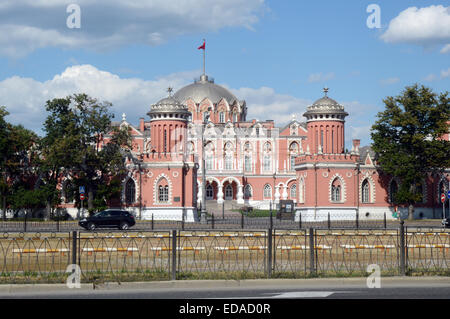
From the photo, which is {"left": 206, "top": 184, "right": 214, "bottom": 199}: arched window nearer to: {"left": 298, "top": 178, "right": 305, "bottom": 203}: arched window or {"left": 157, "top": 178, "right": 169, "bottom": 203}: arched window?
{"left": 298, "top": 178, "right": 305, "bottom": 203}: arched window

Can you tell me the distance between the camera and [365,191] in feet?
190

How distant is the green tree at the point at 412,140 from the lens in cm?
5456

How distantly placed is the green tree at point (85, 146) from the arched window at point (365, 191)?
23.2m

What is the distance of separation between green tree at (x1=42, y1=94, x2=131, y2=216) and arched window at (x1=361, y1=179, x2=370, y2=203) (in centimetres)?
2316

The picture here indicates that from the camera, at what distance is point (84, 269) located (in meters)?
18.0

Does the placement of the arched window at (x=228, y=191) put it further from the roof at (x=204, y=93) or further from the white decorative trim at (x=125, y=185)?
the white decorative trim at (x=125, y=185)

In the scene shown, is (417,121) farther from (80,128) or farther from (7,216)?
(7,216)

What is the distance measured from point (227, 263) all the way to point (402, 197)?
3990cm

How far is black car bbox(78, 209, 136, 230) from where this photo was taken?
41062mm

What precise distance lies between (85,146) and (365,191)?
1069 inches

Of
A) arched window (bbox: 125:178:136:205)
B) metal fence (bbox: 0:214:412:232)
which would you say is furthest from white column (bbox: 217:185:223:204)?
metal fence (bbox: 0:214:412:232)

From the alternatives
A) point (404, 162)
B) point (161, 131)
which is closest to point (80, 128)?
point (161, 131)
